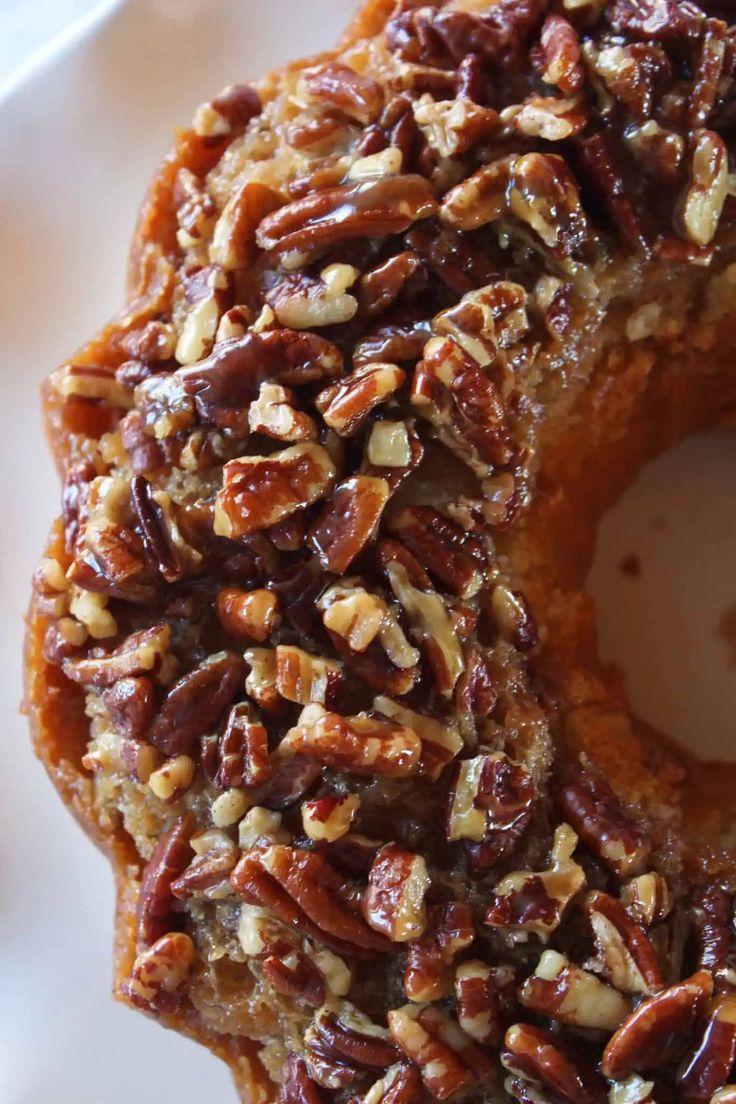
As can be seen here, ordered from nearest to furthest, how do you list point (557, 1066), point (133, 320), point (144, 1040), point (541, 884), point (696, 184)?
point (557, 1066) → point (541, 884) → point (696, 184) → point (133, 320) → point (144, 1040)

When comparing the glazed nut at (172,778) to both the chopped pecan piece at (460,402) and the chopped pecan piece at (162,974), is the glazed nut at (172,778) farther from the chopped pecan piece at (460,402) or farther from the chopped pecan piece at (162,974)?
the chopped pecan piece at (460,402)

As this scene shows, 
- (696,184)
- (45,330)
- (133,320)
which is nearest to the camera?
(696,184)

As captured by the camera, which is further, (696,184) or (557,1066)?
(696,184)

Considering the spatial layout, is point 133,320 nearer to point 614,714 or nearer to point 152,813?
point 152,813

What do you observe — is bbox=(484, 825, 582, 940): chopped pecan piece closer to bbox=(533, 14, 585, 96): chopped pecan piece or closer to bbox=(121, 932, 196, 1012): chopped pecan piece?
→ bbox=(121, 932, 196, 1012): chopped pecan piece

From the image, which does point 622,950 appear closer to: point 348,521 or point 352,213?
point 348,521

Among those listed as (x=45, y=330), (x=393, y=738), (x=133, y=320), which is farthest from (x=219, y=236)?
(x=393, y=738)

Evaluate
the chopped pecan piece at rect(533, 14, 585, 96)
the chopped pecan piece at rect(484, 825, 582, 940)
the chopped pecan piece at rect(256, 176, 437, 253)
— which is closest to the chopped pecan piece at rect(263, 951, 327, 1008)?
the chopped pecan piece at rect(484, 825, 582, 940)

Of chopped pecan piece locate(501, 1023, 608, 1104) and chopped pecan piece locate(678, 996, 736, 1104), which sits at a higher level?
chopped pecan piece locate(501, 1023, 608, 1104)
